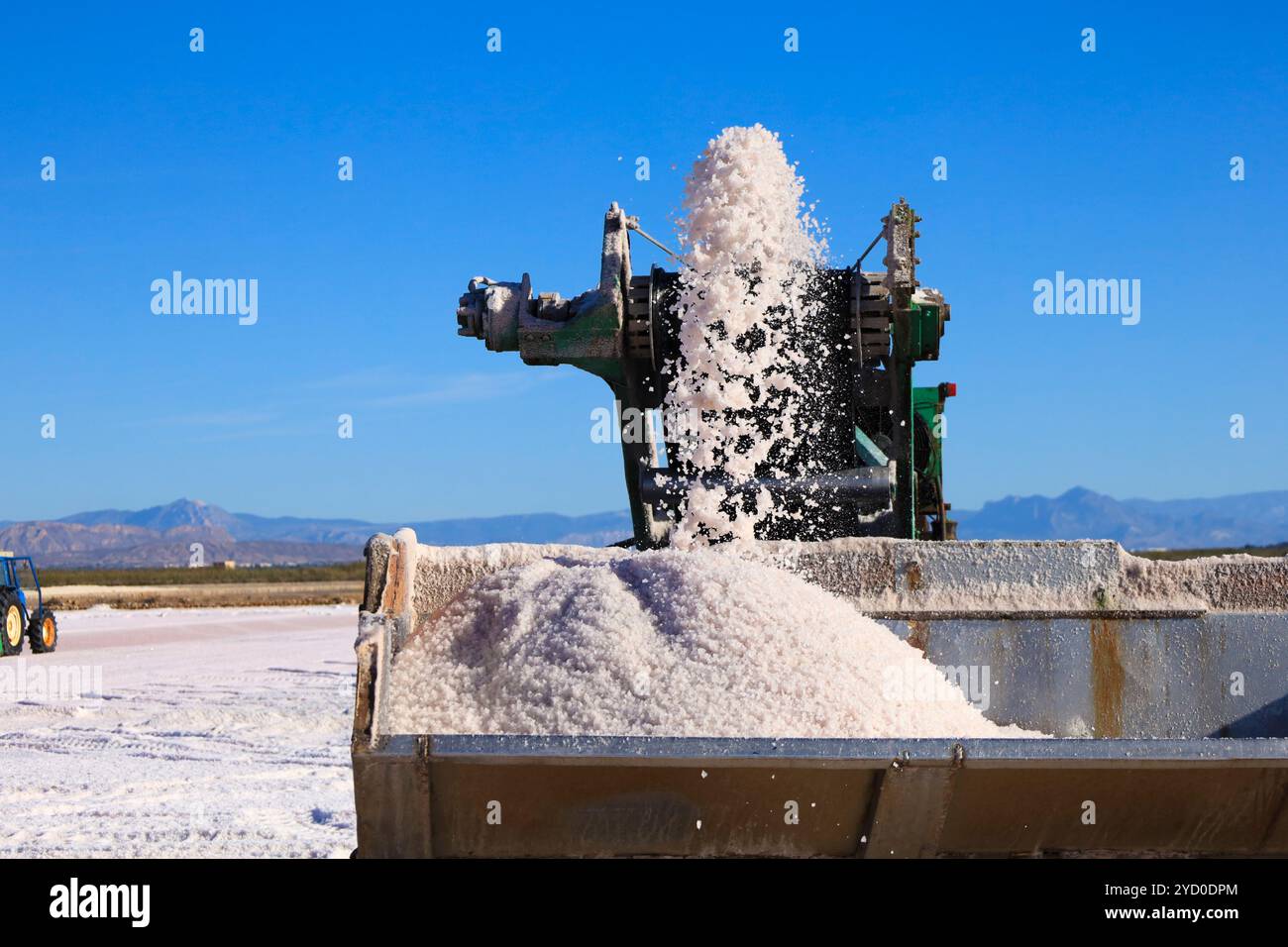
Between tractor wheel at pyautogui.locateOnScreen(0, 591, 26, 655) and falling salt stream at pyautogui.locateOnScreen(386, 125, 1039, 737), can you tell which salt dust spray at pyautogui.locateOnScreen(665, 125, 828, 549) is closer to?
falling salt stream at pyautogui.locateOnScreen(386, 125, 1039, 737)

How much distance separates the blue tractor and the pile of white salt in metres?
14.4

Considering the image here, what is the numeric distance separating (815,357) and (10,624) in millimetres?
14177

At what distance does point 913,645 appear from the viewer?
4.03m

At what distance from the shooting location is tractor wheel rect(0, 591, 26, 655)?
16672 millimetres

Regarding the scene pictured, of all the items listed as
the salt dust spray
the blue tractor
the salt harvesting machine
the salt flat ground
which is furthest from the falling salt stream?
the blue tractor

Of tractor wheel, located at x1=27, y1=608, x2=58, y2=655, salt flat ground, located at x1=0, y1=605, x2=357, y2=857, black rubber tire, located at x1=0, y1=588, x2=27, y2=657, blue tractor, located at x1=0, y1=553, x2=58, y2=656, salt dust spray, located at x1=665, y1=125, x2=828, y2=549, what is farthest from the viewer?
tractor wheel, located at x1=27, y1=608, x2=58, y2=655

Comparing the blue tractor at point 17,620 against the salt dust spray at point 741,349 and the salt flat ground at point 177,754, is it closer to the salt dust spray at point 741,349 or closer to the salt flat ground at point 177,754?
the salt flat ground at point 177,754

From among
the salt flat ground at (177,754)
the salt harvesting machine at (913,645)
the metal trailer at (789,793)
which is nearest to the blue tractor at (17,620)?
the salt flat ground at (177,754)
